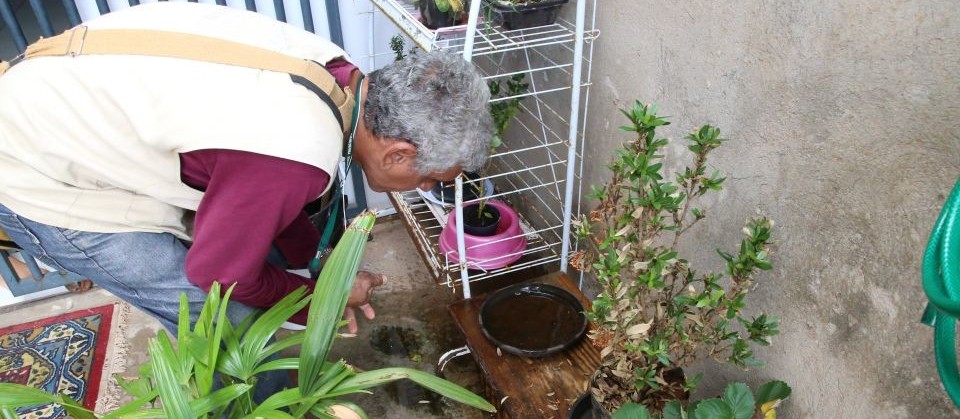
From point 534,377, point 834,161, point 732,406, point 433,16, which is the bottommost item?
point 534,377

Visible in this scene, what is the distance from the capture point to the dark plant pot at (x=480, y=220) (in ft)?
7.13

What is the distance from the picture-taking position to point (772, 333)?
120cm

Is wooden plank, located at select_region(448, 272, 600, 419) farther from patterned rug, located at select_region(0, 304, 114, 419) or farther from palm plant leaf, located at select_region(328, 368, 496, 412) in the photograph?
patterned rug, located at select_region(0, 304, 114, 419)

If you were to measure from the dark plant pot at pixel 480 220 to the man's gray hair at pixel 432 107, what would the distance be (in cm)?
76

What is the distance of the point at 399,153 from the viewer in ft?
4.59

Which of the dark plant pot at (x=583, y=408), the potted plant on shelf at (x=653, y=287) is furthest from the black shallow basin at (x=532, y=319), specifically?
the potted plant on shelf at (x=653, y=287)

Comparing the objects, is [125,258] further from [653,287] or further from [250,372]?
[653,287]

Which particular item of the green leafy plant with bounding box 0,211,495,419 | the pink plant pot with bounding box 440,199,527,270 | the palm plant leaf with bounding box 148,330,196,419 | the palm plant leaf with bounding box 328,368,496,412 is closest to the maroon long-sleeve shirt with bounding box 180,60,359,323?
the green leafy plant with bounding box 0,211,495,419

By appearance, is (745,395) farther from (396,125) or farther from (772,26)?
(396,125)

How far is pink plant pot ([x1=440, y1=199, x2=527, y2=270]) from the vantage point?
84.0 inches

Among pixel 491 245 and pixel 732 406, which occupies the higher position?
pixel 732 406

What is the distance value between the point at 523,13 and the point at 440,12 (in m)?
0.25

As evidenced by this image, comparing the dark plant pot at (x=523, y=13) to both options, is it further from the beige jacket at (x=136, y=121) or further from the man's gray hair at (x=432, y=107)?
the beige jacket at (x=136, y=121)

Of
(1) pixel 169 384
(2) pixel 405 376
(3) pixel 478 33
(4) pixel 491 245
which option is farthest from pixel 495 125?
(1) pixel 169 384
